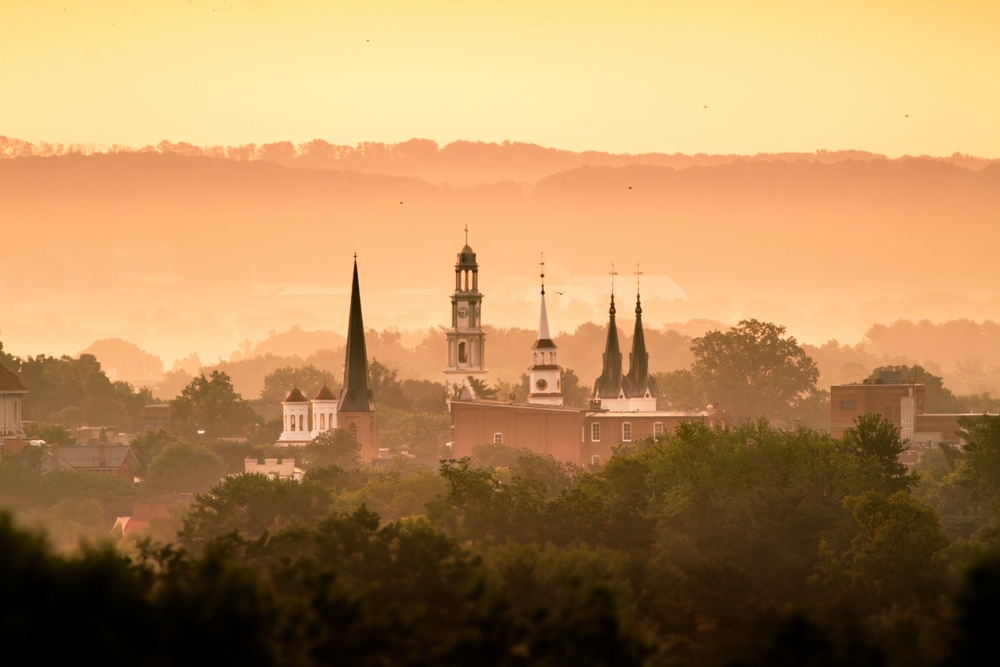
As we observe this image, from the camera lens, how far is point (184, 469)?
156 meters

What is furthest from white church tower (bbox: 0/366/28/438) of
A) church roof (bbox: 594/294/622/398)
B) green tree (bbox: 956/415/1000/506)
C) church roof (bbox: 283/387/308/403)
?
green tree (bbox: 956/415/1000/506)

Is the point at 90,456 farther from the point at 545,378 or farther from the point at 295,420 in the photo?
the point at 545,378

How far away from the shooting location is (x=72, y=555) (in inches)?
1919

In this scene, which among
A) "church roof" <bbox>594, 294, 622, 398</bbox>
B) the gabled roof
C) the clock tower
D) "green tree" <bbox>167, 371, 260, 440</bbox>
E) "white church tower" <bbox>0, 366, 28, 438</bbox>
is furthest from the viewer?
"green tree" <bbox>167, 371, 260, 440</bbox>

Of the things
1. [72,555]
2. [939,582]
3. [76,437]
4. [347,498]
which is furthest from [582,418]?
[72,555]

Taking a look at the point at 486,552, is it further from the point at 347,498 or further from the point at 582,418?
the point at 582,418

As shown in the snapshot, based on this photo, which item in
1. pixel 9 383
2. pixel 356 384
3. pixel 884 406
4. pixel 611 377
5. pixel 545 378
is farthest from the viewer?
pixel 884 406

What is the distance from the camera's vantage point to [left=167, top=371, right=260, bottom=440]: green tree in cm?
18850

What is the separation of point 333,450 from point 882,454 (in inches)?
2456

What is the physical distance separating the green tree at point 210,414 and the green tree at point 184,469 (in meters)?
26.6

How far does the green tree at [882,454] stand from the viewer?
9531 centimetres

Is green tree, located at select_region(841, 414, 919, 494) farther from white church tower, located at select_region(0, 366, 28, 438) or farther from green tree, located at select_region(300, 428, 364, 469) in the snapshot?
white church tower, located at select_region(0, 366, 28, 438)

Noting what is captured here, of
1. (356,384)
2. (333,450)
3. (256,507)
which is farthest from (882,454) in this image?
(356,384)

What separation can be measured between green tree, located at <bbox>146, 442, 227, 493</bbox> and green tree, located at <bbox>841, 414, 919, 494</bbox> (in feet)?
209
